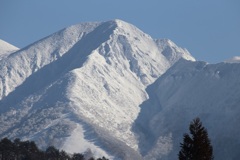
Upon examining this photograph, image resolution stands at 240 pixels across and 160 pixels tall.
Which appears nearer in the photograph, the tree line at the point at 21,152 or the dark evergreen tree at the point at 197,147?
the dark evergreen tree at the point at 197,147

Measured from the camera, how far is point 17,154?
613ft

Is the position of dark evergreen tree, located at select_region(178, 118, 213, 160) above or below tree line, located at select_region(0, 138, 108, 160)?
below

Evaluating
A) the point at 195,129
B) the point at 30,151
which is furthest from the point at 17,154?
the point at 195,129

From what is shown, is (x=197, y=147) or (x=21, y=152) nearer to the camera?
(x=197, y=147)

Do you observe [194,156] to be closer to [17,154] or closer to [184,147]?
[184,147]

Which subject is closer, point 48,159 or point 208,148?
point 208,148

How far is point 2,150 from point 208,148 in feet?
317

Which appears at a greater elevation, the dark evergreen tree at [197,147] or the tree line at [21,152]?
the tree line at [21,152]

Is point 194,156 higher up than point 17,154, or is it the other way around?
point 17,154

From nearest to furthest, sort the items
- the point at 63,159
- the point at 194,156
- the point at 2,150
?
the point at 194,156 < the point at 2,150 < the point at 63,159

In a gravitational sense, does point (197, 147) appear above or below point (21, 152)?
below

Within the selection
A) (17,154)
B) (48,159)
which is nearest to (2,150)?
(17,154)

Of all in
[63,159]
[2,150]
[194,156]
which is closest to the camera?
[194,156]

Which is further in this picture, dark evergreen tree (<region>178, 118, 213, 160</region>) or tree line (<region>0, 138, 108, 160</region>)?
tree line (<region>0, 138, 108, 160</region>)
